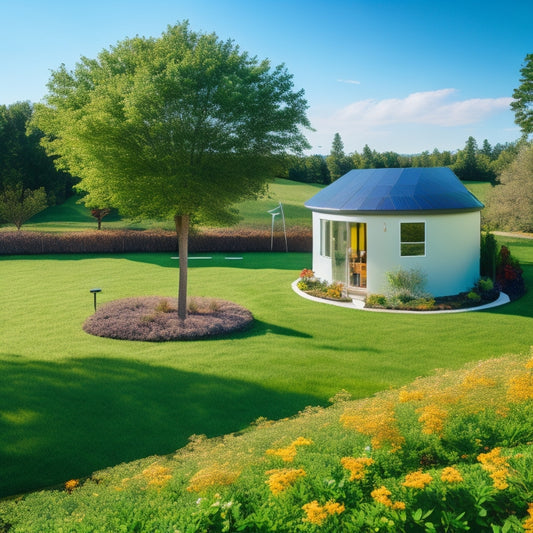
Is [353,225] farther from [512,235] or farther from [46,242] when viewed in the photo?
[512,235]

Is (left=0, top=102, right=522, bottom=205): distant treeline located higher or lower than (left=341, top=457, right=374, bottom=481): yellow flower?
higher

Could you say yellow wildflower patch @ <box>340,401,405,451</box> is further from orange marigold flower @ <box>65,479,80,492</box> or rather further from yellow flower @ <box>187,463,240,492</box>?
orange marigold flower @ <box>65,479,80,492</box>

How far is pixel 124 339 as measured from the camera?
14.2 meters

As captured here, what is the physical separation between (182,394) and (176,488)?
15.7ft

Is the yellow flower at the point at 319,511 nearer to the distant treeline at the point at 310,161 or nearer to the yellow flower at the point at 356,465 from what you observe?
the yellow flower at the point at 356,465

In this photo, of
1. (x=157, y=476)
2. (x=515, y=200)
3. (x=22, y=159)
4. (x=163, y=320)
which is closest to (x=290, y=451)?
(x=157, y=476)

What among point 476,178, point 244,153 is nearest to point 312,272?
point 244,153

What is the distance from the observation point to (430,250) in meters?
18.4

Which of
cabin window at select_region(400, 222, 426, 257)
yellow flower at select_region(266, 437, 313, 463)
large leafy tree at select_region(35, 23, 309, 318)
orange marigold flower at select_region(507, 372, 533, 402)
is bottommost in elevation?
yellow flower at select_region(266, 437, 313, 463)

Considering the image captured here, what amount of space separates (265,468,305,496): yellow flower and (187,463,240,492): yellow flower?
0.40m

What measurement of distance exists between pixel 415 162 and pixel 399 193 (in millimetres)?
53674

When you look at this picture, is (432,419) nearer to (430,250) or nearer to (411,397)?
(411,397)

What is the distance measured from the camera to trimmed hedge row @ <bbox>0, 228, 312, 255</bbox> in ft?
102

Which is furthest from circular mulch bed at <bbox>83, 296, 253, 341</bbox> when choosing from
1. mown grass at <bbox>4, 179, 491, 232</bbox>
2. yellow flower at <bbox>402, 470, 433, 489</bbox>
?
mown grass at <bbox>4, 179, 491, 232</bbox>
